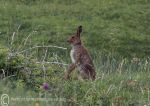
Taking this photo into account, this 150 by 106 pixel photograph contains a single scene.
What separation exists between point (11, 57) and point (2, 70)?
18.4 inches

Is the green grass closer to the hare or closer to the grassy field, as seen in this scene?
the grassy field

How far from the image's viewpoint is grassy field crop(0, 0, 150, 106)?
12180 mm

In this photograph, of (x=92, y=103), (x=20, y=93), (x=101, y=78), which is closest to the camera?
(x=20, y=93)

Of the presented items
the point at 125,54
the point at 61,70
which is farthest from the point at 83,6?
the point at 61,70

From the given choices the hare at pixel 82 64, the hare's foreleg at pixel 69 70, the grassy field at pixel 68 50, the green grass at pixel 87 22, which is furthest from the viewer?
the green grass at pixel 87 22

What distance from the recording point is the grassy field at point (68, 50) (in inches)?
480

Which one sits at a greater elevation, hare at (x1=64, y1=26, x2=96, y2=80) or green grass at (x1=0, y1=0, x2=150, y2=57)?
hare at (x1=64, y1=26, x2=96, y2=80)

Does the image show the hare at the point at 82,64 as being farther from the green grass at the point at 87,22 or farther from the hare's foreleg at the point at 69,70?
the green grass at the point at 87,22

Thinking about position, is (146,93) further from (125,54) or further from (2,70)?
(125,54)

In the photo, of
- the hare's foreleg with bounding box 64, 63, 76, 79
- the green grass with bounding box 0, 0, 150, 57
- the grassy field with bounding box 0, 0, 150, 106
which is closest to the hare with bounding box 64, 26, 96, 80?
the hare's foreleg with bounding box 64, 63, 76, 79

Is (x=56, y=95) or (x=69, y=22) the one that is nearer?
(x=56, y=95)

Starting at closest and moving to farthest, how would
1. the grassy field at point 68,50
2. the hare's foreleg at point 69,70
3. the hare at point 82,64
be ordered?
the grassy field at point 68,50 < the hare's foreleg at point 69,70 < the hare at point 82,64

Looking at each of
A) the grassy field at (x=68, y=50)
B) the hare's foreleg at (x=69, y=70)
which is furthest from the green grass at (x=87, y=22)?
the hare's foreleg at (x=69, y=70)

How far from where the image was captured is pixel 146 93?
13.5 meters
